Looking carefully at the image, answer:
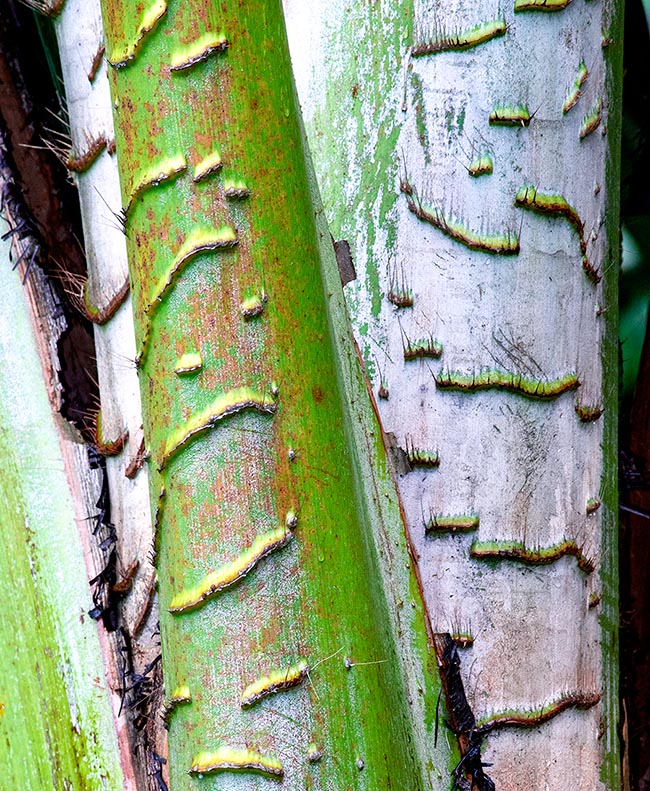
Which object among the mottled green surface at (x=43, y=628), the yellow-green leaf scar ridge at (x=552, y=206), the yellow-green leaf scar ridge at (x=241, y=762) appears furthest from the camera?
the mottled green surface at (x=43, y=628)

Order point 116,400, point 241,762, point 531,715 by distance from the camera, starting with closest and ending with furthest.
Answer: point 241,762 → point 531,715 → point 116,400

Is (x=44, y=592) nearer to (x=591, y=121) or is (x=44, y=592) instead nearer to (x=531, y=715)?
(x=531, y=715)

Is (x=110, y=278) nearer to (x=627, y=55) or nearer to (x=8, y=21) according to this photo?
(x=8, y=21)

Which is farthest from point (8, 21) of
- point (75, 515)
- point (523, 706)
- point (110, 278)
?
point (523, 706)

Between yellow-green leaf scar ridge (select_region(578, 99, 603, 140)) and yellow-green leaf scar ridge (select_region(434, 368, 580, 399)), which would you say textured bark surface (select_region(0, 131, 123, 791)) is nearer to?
yellow-green leaf scar ridge (select_region(434, 368, 580, 399))

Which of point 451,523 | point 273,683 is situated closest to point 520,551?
point 451,523

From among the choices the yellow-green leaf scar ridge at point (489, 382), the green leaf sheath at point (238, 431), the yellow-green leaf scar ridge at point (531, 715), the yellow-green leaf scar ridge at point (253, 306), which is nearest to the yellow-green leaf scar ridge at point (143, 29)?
the green leaf sheath at point (238, 431)

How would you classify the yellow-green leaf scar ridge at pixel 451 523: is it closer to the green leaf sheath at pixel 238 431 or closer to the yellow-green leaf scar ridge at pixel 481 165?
the green leaf sheath at pixel 238 431

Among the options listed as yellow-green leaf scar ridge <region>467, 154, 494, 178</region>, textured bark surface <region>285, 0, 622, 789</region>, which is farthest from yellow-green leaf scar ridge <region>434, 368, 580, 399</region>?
yellow-green leaf scar ridge <region>467, 154, 494, 178</region>
